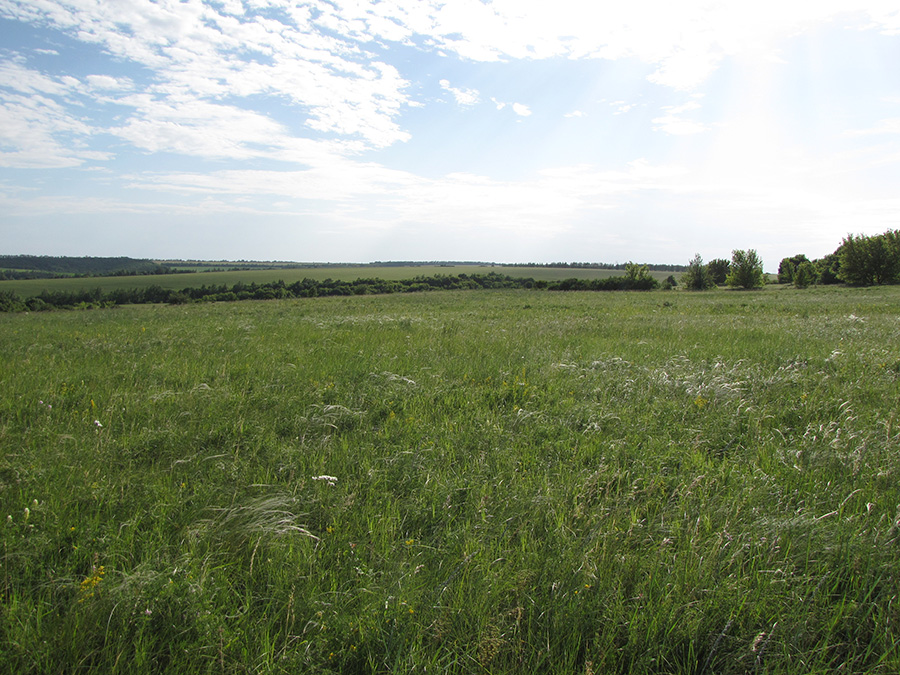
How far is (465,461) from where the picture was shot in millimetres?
4098

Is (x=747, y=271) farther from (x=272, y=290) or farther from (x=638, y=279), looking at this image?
(x=272, y=290)

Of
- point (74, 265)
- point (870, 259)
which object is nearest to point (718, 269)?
point (870, 259)

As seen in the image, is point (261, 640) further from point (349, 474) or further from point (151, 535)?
point (349, 474)

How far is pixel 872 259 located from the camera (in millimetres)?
63812

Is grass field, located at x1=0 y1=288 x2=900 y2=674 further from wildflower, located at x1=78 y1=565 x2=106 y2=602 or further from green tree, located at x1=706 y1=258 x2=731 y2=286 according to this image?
green tree, located at x1=706 y1=258 x2=731 y2=286

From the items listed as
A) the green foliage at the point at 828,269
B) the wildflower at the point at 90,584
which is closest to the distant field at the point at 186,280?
the green foliage at the point at 828,269

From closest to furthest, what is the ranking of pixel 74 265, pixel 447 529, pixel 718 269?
pixel 447 529 < pixel 718 269 < pixel 74 265

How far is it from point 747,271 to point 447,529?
3714 inches

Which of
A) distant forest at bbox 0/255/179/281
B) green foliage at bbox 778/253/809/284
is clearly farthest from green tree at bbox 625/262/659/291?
distant forest at bbox 0/255/179/281

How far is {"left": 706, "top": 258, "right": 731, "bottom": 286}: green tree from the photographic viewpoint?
9350 cm

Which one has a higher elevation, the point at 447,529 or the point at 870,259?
the point at 870,259

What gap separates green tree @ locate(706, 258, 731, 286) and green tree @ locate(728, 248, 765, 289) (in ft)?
40.0

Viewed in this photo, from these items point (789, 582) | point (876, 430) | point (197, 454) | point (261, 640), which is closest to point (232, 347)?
point (197, 454)

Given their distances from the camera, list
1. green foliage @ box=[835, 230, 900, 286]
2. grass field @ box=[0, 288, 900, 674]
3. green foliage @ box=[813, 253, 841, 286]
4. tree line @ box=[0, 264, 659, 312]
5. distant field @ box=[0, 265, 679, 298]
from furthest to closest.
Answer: distant field @ box=[0, 265, 679, 298]
green foliage @ box=[813, 253, 841, 286]
green foliage @ box=[835, 230, 900, 286]
tree line @ box=[0, 264, 659, 312]
grass field @ box=[0, 288, 900, 674]
